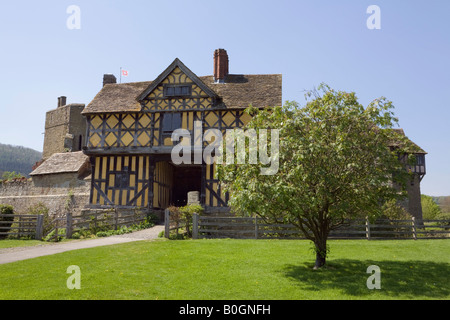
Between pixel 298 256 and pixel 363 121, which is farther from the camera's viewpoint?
pixel 298 256

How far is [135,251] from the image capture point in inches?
441

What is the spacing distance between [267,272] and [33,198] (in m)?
26.9

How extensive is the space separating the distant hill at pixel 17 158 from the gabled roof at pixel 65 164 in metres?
85.7

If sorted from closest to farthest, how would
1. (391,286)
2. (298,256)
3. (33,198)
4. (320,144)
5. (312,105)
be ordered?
1. (391,286)
2. (320,144)
3. (312,105)
4. (298,256)
5. (33,198)

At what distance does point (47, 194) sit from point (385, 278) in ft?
90.7

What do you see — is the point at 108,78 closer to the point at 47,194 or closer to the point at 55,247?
the point at 47,194

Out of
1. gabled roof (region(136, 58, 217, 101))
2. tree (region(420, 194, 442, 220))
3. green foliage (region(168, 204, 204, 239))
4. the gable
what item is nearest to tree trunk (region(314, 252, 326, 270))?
green foliage (region(168, 204, 204, 239))

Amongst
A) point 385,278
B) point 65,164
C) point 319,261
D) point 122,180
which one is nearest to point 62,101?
point 65,164

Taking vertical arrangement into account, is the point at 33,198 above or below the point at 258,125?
below

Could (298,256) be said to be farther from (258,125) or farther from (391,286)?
(258,125)

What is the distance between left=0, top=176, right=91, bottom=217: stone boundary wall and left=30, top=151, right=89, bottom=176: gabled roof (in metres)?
0.83

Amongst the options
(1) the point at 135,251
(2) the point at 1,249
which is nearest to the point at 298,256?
(1) the point at 135,251

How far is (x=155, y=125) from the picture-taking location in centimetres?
2100

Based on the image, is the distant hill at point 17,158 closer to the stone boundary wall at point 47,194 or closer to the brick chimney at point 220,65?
the stone boundary wall at point 47,194
